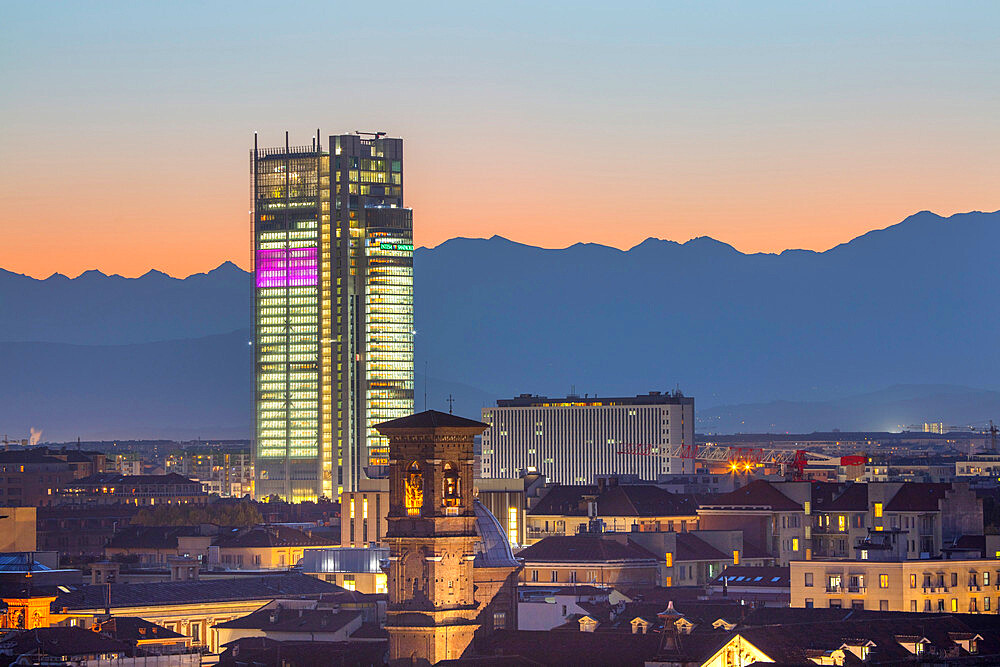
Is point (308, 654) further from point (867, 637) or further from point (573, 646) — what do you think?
point (867, 637)

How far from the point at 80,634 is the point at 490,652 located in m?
16.1

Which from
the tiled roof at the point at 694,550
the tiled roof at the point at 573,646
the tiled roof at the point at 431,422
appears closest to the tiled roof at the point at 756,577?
the tiled roof at the point at 694,550

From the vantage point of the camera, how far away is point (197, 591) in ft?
498

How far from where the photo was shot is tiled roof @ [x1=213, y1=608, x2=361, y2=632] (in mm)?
125688

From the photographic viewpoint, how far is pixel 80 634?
104 metres

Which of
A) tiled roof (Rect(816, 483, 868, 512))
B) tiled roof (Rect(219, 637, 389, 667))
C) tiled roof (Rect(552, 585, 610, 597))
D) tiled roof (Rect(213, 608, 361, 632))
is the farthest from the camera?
tiled roof (Rect(816, 483, 868, 512))

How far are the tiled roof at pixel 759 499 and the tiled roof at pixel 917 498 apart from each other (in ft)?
44.4

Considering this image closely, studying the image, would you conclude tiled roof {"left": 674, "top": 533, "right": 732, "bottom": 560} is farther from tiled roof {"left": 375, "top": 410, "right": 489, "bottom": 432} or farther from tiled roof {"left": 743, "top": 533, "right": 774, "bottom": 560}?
tiled roof {"left": 375, "top": 410, "right": 489, "bottom": 432}

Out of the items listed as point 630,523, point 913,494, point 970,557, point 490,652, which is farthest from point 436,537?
point 630,523

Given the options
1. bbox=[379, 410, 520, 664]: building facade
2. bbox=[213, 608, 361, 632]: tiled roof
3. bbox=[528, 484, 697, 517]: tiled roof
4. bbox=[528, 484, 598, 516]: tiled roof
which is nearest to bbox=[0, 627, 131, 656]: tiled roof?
bbox=[379, 410, 520, 664]: building facade

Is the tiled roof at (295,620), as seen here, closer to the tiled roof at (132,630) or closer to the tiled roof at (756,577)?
the tiled roof at (132,630)

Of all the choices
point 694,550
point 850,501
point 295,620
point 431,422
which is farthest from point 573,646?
point 850,501

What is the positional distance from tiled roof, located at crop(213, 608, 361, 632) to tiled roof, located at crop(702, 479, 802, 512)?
185 ft

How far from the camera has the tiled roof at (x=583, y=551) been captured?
514 ft
